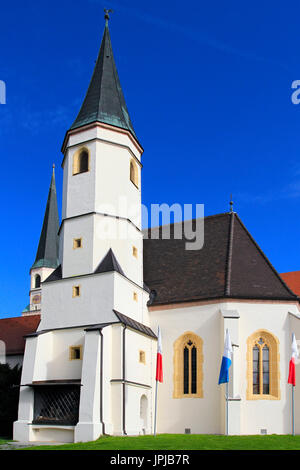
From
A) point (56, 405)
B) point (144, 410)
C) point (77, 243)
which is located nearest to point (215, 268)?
point (77, 243)

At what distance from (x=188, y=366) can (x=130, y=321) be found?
4.26 meters

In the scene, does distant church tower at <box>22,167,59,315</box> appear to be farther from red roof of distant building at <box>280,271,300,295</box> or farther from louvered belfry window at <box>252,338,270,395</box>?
louvered belfry window at <box>252,338,270,395</box>

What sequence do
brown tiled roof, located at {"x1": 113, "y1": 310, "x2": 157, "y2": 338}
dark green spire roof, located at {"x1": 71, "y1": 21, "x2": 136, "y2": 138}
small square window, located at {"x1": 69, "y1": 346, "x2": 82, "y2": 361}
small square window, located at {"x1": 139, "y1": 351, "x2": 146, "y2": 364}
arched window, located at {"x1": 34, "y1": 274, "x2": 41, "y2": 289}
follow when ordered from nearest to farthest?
brown tiled roof, located at {"x1": 113, "y1": 310, "x2": 157, "y2": 338}, small square window, located at {"x1": 69, "y1": 346, "x2": 82, "y2": 361}, small square window, located at {"x1": 139, "y1": 351, "x2": 146, "y2": 364}, dark green spire roof, located at {"x1": 71, "y1": 21, "x2": 136, "y2": 138}, arched window, located at {"x1": 34, "y1": 274, "x2": 41, "y2": 289}

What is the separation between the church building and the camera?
79.7 ft

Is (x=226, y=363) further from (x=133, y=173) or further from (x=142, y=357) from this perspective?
(x=133, y=173)

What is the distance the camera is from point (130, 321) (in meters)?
26.6

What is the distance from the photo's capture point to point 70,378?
2545cm

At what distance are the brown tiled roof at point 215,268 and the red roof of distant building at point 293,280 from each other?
11088mm

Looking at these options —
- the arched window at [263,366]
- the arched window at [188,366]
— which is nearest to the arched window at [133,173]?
the arched window at [188,366]

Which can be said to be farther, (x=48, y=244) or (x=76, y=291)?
(x=48, y=244)

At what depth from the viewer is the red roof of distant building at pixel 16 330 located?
33.4 m

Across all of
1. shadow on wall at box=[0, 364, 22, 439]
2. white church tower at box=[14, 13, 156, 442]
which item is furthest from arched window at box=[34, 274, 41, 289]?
shadow on wall at box=[0, 364, 22, 439]

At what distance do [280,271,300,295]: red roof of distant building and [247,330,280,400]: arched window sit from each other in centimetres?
1356

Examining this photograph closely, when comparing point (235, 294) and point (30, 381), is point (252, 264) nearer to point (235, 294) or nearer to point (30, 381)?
point (235, 294)
